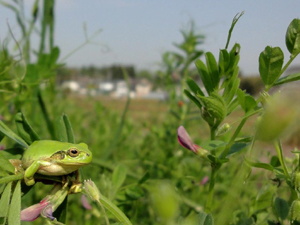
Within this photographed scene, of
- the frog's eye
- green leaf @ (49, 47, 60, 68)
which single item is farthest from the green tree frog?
green leaf @ (49, 47, 60, 68)

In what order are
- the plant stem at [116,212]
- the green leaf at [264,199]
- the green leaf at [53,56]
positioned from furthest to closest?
the green leaf at [53,56], the green leaf at [264,199], the plant stem at [116,212]

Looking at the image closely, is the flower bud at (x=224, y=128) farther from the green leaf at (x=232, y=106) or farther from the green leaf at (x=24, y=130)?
the green leaf at (x=24, y=130)

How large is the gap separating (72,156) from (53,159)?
0.05ft

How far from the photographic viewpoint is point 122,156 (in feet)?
4.07

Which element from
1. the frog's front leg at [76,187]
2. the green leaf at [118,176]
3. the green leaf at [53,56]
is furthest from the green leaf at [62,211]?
the green leaf at [53,56]

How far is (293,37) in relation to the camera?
264 millimetres

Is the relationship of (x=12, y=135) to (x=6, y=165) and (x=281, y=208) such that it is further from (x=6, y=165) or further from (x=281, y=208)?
(x=281, y=208)

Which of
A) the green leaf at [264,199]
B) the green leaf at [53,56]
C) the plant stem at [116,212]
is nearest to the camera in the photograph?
the plant stem at [116,212]

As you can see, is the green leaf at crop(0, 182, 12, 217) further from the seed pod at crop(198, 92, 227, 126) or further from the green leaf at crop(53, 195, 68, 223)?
the seed pod at crop(198, 92, 227, 126)

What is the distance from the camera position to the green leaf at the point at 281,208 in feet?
0.96

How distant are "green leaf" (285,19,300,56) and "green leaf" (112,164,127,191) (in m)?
0.24

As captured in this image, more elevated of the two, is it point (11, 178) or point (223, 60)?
point (223, 60)

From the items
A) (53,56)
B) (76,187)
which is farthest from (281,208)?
(53,56)

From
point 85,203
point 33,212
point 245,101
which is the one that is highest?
point 245,101
